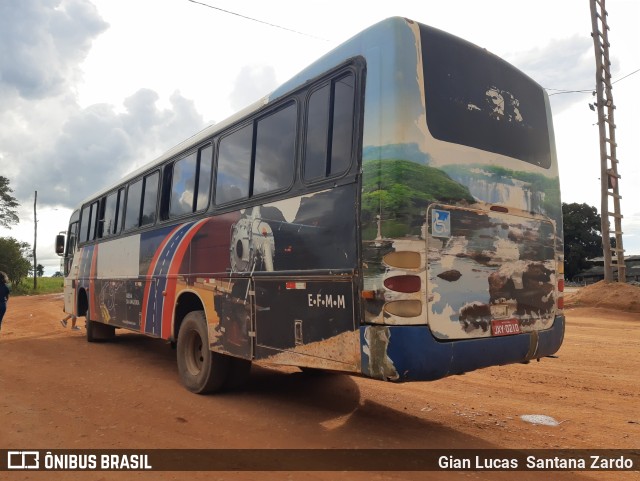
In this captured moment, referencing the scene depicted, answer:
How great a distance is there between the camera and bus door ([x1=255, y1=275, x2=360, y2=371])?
4.08 metres

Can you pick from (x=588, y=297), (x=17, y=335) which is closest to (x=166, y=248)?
(x=17, y=335)

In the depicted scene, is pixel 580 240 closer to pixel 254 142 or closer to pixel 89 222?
pixel 89 222

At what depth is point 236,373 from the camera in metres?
6.21

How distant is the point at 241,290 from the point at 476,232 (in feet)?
8.32

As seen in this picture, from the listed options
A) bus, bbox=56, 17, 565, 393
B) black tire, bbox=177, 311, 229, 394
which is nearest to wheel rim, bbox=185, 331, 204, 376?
black tire, bbox=177, 311, 229, 394

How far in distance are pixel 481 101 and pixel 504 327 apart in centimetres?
211

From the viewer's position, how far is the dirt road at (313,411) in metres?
4.48

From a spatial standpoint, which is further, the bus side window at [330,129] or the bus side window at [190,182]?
the bus side window at [190,182]

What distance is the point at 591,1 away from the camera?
19.8m

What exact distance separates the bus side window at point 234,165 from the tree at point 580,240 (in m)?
53.3

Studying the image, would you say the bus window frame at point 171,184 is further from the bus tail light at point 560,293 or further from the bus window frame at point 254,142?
the bus tail light at point 560,293

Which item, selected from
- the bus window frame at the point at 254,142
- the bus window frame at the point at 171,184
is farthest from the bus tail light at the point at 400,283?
the bus window frame at the point at 171,184

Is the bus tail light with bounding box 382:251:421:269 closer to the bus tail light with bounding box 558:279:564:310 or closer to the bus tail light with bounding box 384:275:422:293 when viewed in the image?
the bus tail light with bounding box 384:275:422:293

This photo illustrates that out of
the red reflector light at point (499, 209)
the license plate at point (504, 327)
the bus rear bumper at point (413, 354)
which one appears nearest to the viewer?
the bus rear bumper at point (413, 354)
